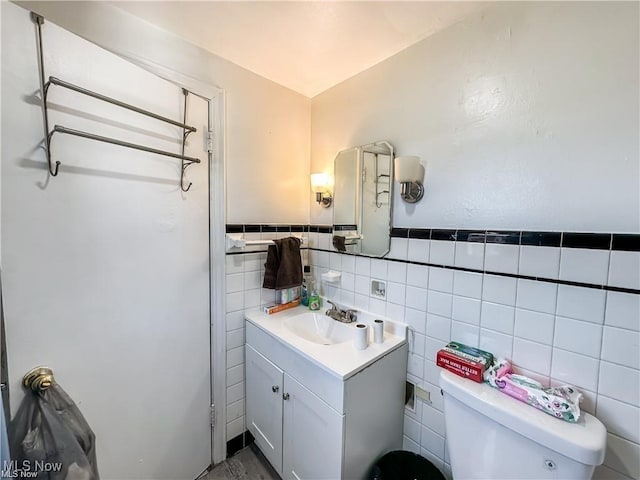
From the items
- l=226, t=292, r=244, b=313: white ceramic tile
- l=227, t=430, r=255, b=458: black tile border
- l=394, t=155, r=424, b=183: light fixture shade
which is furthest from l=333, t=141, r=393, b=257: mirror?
l=227, t=430, r=255, b=458: black tile border

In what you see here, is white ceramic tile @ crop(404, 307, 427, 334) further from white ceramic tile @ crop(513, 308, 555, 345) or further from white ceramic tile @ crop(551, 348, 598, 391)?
white ceramic tile @ crop(551, 348, 598, 391)

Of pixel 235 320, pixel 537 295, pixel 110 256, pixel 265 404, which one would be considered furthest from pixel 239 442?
pixel 537 295

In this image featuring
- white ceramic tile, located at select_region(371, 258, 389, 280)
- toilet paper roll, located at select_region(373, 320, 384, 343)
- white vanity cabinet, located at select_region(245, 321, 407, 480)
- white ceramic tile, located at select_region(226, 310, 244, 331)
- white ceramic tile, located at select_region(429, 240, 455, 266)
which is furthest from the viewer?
white ceramic tile, located at select_region(226, 310, 244, 331)

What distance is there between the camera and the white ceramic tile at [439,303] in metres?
1.13

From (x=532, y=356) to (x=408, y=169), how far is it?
0.89 m

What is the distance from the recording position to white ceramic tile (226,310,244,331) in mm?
1468

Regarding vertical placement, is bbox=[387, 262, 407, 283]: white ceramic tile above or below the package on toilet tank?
above

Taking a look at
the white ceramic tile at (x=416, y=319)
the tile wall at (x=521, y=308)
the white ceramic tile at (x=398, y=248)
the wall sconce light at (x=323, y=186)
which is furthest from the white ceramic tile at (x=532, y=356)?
the wall sconce light at (x=323, y=186)

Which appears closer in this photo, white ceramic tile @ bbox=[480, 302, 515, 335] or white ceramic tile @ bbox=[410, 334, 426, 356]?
white ceramic tile @ bbox=[480, 302, 515, 335]

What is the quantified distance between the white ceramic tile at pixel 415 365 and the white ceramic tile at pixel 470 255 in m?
0.50

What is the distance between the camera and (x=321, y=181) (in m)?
1.65

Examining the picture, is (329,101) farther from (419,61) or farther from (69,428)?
(69,428)

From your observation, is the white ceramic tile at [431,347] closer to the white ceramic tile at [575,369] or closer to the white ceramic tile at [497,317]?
the white ceramic tile at [497,317]

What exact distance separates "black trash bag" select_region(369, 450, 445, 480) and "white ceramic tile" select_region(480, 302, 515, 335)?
0.67 metres
